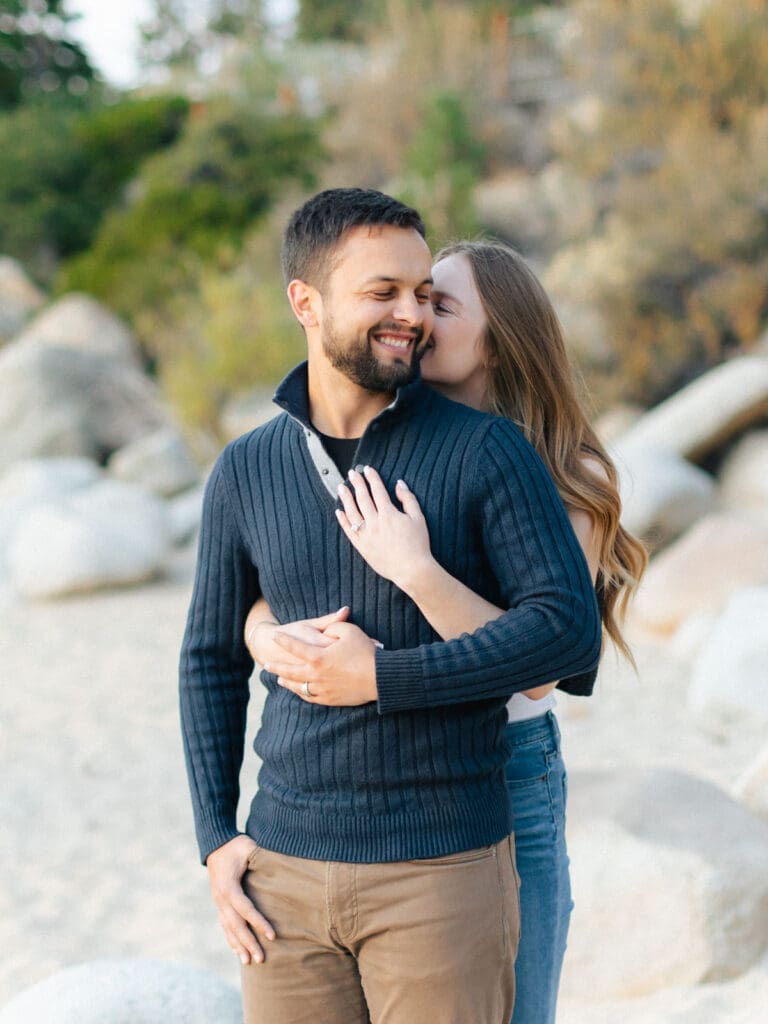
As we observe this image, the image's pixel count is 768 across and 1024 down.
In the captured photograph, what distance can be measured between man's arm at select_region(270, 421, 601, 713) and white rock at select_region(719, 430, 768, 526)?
287 inches

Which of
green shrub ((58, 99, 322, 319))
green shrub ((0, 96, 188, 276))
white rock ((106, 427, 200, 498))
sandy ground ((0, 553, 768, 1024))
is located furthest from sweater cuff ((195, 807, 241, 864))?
green shrub ((0, 96, 188, 276))

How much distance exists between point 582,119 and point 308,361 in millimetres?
13228

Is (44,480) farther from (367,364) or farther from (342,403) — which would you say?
(367,364)

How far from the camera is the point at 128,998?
2404 mm

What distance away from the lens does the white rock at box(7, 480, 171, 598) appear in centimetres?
812

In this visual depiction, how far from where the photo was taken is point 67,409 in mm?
13211

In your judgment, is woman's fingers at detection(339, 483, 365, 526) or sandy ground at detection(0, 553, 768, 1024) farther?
sandy ground at detection(0, 553, 768, 1024)

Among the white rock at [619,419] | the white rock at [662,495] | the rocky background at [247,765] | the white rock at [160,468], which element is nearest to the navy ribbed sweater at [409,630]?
the rocky background at [247,765]

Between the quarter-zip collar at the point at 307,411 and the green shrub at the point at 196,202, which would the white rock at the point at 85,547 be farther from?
the green shrub at the point at 196,202

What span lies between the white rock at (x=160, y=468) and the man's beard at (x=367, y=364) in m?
10.2

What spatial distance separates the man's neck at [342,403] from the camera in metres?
1.86

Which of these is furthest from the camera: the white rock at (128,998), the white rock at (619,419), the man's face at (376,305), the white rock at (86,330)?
the white rock at (86,330)

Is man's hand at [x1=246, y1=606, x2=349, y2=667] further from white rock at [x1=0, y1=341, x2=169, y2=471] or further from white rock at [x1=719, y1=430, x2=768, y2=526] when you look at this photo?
white rock at [x1=0, y1=341, x2=169, y2=471]

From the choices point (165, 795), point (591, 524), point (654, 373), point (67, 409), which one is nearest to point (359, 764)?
point (591, 524)
